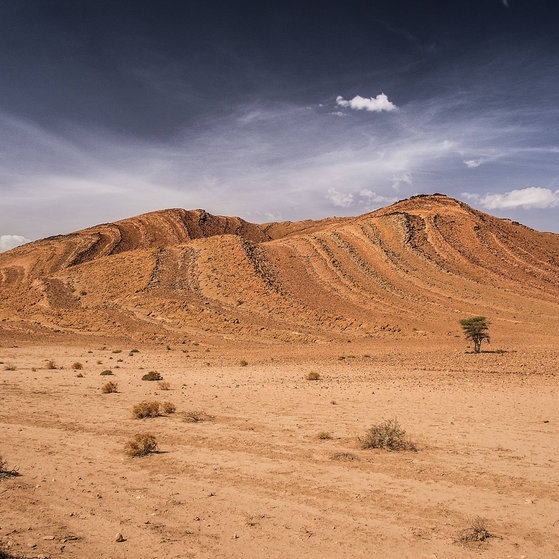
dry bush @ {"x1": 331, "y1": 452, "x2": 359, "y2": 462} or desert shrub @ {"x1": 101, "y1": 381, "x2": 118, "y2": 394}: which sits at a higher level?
dry bush @ {"x1": 331, "y1": 452, "x2": 359, "y2": 462}

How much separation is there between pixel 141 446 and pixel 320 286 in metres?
41.8

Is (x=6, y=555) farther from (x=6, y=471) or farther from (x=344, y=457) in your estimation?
(x=344, y=457)

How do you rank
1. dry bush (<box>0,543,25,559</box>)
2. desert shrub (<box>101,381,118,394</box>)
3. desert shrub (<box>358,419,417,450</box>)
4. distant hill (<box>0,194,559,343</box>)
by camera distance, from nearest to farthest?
dry bush (<box>0,543,25,559</box>), desert shrub (<box>358,419,417,450</box>), desert shrub (<box>101,381,118,394</box>), distant hill (<box>0,194,559,343</box>)

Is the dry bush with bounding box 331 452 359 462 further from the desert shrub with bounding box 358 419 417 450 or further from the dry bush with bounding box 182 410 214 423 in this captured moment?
the dry bush with bounding box 182 410 214 423

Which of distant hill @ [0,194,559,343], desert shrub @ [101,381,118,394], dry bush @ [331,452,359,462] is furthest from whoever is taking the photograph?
distant hill @ [0,194,559,343]

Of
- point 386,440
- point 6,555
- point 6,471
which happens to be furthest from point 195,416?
point 6,555

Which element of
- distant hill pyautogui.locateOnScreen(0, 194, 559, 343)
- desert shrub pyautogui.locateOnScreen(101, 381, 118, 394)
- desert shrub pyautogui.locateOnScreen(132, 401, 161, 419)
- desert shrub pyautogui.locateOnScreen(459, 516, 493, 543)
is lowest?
desert shrub pyautogui.locateOnScreen(101, 381, 118, 394)

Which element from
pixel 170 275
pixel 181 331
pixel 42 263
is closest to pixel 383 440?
pixel 181 331

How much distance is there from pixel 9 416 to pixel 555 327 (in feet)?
125

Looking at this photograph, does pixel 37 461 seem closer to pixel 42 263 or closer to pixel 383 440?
pixel 383 440

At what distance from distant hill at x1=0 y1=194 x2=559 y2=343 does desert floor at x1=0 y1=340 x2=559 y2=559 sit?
21082mm

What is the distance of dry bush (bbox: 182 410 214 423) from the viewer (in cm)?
1302

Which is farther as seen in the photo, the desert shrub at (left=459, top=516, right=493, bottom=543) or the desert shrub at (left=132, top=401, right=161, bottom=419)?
the desert shrub at (left=132, top=401, right=161, bottom=419)

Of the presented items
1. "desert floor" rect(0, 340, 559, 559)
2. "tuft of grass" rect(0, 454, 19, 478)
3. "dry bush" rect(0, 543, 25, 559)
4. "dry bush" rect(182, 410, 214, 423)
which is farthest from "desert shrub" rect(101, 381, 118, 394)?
"dry bush" rect(0, 543, 25, 559)
